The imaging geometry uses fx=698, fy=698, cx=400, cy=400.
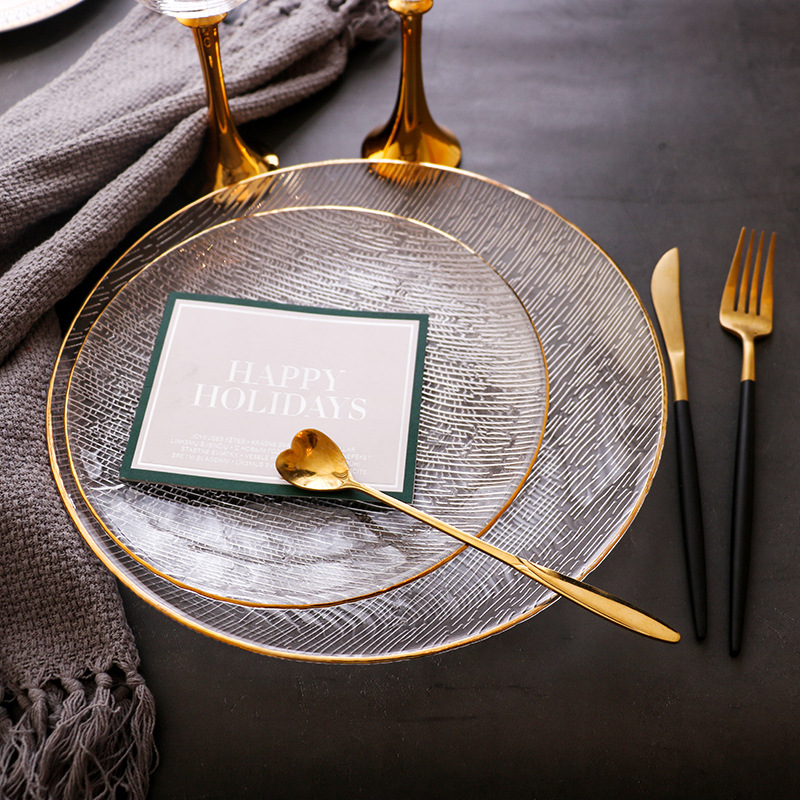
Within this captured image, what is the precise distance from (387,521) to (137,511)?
15 cm

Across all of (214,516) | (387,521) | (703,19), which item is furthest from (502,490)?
(703,19)

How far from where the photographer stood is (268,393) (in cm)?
47

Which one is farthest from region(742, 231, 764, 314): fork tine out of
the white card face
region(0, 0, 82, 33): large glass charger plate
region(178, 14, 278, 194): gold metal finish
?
region(0, 0, 82, 33): large glass charger plate

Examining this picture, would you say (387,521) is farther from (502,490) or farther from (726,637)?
(726,637)

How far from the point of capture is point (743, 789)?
0.39 meters

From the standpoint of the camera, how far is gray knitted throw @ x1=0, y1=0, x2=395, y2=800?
0.39 meters

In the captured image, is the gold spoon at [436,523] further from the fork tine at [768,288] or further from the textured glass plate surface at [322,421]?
the fork tine at [768,288]

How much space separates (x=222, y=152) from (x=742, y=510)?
508mm

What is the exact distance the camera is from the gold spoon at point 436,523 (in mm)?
374

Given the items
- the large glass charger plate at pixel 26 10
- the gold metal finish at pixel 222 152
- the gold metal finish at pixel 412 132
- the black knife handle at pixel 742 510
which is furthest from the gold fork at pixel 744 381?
the large glass charger plate at pixel 26 10

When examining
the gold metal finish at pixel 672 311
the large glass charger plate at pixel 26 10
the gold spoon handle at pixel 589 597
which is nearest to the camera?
the gold spoon handle at pixel 589 597

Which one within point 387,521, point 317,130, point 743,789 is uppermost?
point 317,130

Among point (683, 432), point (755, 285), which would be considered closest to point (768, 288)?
point (755, 285)

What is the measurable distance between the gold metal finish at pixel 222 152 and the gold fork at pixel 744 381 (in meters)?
0.42
